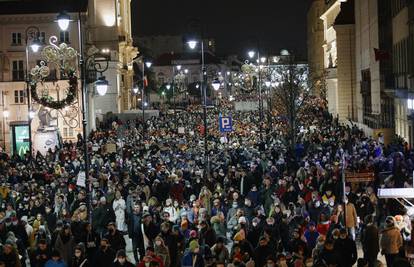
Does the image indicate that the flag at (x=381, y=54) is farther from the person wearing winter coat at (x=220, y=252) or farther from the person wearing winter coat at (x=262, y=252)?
the person wearing winter coat at (x=220, y=252)

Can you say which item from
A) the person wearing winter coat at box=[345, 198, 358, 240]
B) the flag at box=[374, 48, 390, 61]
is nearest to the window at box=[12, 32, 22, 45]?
the flag at box=[374, 48, 390, 61]

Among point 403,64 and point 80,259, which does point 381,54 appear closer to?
point 403,64

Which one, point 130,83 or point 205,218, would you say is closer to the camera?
point 205,218

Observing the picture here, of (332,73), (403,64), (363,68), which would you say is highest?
(332,73)

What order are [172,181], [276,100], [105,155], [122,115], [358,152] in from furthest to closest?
1. [122,115]
2. [276,100]
3. [105,155]
4. [358,152]
5. [172,181]

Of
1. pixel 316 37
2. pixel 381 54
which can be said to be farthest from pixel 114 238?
pixel 316 37

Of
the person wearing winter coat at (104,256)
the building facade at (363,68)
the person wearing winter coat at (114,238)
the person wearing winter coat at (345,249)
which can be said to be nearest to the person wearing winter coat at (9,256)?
the person wearing winter coat at (104,256)

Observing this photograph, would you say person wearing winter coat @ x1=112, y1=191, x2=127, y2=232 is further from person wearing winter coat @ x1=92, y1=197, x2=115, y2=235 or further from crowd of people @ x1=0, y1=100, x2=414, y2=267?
person wearing winter coat @ x1=92, y1=197, x2=115, y2=235

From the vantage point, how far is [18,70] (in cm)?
6812

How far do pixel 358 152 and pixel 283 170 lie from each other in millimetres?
4047

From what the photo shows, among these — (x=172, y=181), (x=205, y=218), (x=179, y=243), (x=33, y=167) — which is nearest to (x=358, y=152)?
(x=172, y=181)

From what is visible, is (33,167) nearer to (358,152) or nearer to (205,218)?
(358,152)

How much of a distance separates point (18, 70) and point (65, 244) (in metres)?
52.0

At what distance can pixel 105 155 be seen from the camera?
38625 millimetres
